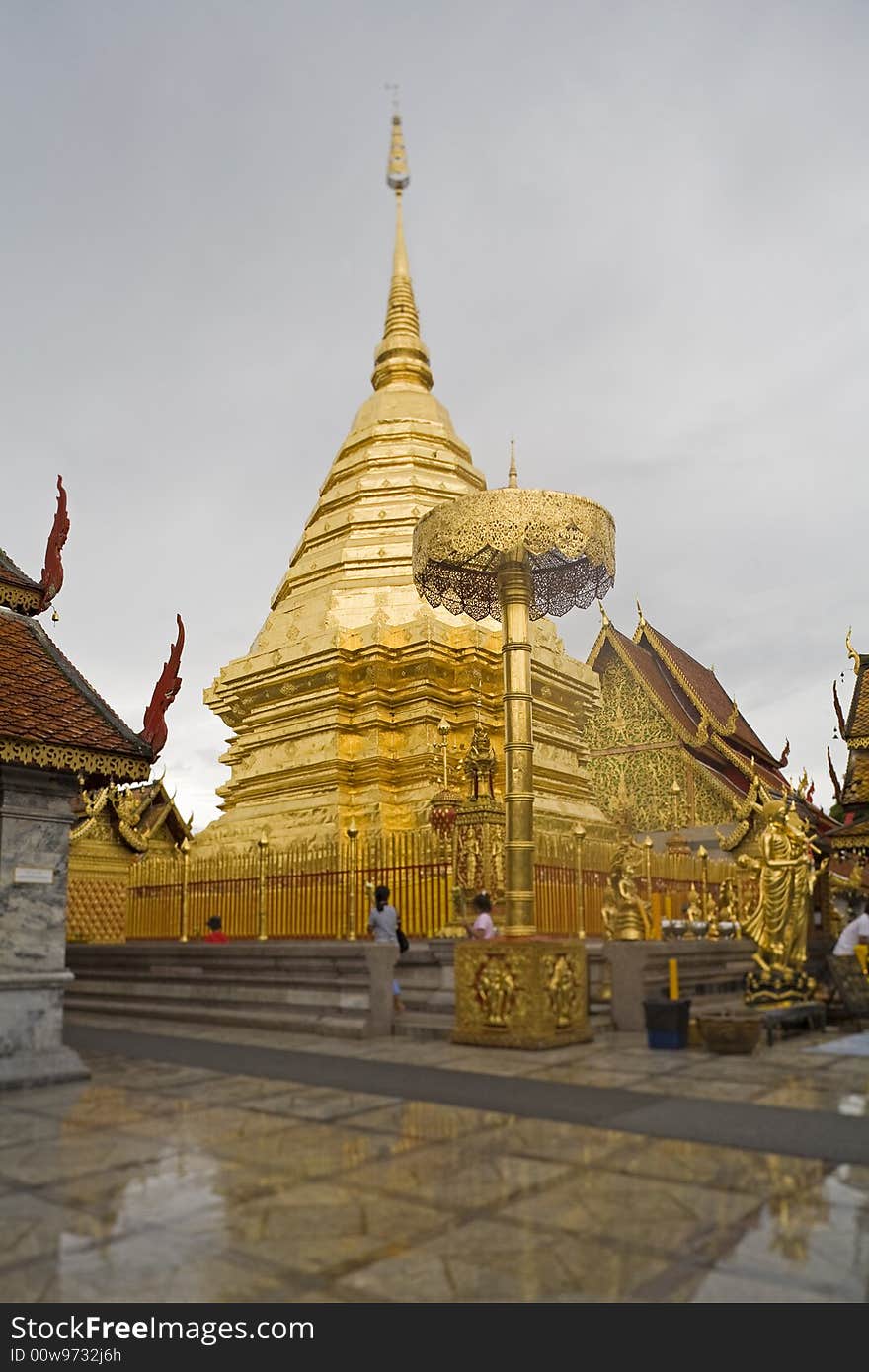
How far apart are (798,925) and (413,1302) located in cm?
1026

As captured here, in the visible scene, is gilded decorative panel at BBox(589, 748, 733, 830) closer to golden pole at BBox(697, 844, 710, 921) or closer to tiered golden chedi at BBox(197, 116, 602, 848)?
tiered golden chedi at BBox(197, 116, 602, 848)

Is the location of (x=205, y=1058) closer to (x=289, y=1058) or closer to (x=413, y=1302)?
(x=289, y=1058)

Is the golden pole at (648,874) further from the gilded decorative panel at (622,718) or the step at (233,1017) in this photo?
the gilded decorative panel at (622,718)

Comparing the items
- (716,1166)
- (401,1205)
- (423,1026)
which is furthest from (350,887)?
(401,1205)

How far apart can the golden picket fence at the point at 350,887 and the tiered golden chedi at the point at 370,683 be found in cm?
206

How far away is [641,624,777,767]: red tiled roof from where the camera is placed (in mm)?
26594

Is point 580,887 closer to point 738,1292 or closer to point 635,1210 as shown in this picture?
point 635,1210

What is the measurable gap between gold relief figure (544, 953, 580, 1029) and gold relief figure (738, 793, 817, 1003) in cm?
363

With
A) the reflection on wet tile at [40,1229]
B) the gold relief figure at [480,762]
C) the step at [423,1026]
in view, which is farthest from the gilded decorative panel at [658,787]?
the reflection on wet tile at [40,1229]

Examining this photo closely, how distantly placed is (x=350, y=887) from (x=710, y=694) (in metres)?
→ 17.8

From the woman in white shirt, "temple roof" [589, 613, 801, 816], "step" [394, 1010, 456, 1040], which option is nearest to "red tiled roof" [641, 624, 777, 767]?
"temple roof" [589, 613, 801, 816]

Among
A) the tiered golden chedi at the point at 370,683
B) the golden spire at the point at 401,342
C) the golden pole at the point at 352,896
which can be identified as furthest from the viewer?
the golden spire at the point at 401,342

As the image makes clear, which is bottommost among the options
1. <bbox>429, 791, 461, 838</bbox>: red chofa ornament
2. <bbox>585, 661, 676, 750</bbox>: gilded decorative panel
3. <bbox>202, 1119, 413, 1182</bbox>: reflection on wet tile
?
<bbox>202, 1119, 413, 1182</bbox>: reflection on wet tile

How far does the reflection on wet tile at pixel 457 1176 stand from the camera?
4.16 m
